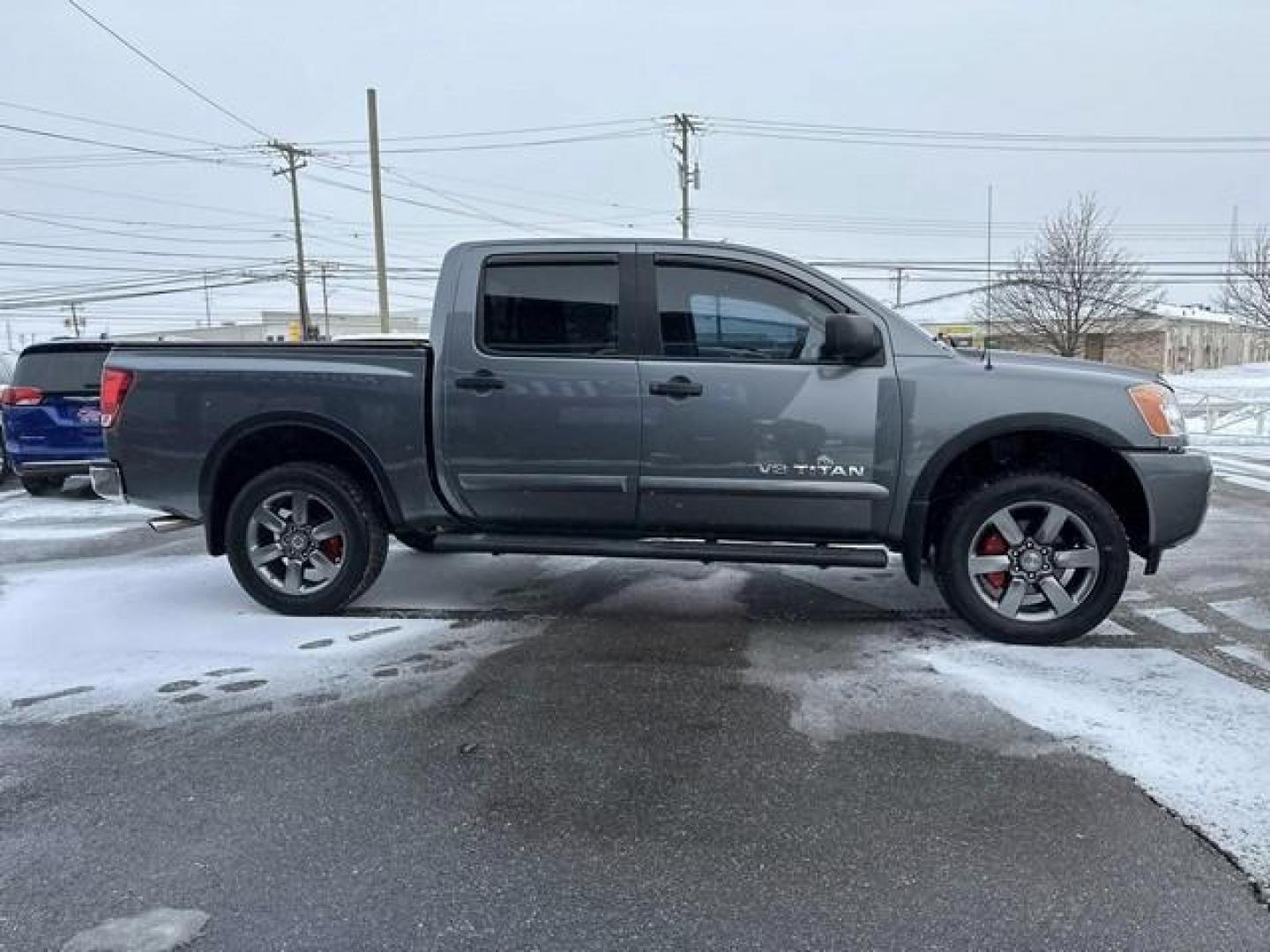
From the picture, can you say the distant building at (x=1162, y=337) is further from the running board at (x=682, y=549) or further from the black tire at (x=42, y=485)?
the running board at (x=682, y=549)

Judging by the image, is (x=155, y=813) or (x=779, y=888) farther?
(x=155, y=813)

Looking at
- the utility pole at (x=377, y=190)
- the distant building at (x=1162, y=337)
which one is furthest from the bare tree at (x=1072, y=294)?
the utility pole at (x=377, y=190)

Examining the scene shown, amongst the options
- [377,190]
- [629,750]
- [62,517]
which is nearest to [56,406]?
[62,517]

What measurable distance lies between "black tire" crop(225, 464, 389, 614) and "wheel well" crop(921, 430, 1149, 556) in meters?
2.95

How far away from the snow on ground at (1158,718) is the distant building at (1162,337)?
125 ft

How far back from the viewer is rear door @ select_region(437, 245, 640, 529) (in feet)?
14.9

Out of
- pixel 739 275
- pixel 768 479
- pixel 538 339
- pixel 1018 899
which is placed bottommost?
pixel 1018 899

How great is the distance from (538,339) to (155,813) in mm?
2735

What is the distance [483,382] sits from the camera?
15.2ft

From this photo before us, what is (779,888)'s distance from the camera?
251cm

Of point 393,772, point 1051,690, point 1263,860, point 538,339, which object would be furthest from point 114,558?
point 1263,860

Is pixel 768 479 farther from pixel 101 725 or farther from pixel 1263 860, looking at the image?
pixel 101 725

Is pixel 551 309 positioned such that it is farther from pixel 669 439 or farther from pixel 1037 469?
pixel 1037 469

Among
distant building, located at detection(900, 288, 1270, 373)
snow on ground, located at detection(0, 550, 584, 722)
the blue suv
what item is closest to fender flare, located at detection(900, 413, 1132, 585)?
snow on ground, located at detection(0, 550, 584, 722)
